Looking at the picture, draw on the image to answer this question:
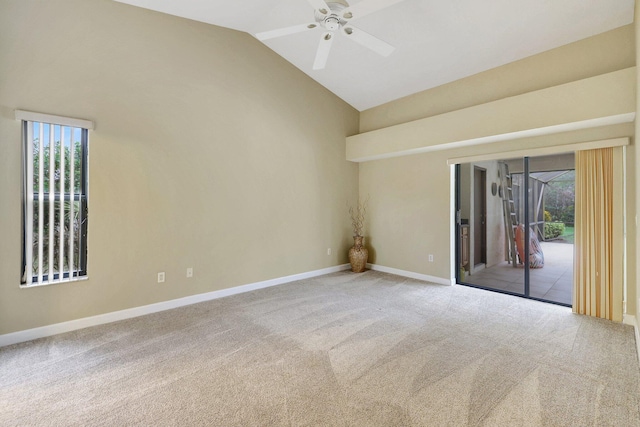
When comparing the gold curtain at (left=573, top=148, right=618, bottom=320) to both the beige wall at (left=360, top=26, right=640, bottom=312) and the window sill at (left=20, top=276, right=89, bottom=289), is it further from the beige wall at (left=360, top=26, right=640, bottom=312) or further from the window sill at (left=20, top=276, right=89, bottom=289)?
the window sill at (left=20, top=276, right=89, bottom=289)

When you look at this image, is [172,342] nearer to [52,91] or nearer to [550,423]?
[52,91]

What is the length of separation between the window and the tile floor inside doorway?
5.53 m

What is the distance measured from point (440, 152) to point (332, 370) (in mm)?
3825

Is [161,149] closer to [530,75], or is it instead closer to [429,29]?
[429,29]

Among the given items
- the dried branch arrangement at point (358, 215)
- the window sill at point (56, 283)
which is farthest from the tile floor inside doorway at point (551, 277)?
the window sill at point (56, 283)

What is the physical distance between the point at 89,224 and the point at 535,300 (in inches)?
219

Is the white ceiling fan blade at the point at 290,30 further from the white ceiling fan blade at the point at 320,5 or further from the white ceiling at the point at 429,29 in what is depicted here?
the white ceiling at the point at 429,29

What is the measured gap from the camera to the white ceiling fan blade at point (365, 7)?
8.09 feet

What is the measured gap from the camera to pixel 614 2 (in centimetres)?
292

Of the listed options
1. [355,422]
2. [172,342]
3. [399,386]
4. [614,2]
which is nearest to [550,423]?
[399,386]

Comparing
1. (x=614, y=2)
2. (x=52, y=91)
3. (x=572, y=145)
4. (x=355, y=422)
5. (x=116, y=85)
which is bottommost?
(x=355, y=422)

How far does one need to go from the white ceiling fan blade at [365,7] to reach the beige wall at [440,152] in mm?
2337

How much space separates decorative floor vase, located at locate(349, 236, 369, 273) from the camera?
5.55 meters

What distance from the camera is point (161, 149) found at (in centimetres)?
363
